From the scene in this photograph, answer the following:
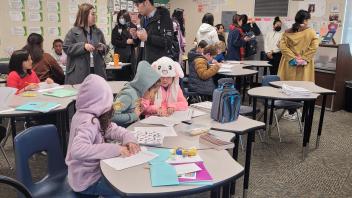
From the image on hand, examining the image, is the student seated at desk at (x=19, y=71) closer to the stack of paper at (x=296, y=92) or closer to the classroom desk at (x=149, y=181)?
the classroom desk at (x=149, y=181)

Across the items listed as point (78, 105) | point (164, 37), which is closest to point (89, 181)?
point (78, 105)

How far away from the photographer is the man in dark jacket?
3.31 meters

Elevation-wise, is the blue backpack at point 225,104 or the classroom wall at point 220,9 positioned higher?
the classroom wall at point 220,9

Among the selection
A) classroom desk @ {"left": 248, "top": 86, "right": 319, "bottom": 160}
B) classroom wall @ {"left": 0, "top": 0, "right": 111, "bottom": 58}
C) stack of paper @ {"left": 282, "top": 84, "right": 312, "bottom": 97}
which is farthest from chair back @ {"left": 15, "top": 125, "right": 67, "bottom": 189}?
classroom wall @ {"left": 0, "top": 0, "right": 111, "bottom": 58}

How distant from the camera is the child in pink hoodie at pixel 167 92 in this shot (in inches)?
106

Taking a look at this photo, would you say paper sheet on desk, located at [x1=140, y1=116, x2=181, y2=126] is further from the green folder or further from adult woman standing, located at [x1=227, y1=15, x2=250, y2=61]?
adult woman standing, located at [x1=227, y1=15, x2=250, y2=61]

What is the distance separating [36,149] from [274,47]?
5694 millimetres

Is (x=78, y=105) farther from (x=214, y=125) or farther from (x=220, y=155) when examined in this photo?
(x=214, y=125)

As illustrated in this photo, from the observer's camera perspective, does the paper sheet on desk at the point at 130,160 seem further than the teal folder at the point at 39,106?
No

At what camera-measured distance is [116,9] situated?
271 inches

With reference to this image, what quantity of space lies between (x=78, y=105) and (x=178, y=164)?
24.6 inches

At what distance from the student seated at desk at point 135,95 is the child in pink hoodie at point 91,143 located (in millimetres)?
531

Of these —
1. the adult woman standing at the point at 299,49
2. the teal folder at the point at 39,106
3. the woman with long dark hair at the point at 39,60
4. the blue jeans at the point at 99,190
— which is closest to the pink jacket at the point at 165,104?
the teal folder at the point at 39,106

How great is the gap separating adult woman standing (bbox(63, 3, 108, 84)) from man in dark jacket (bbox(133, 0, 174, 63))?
0.60 m
